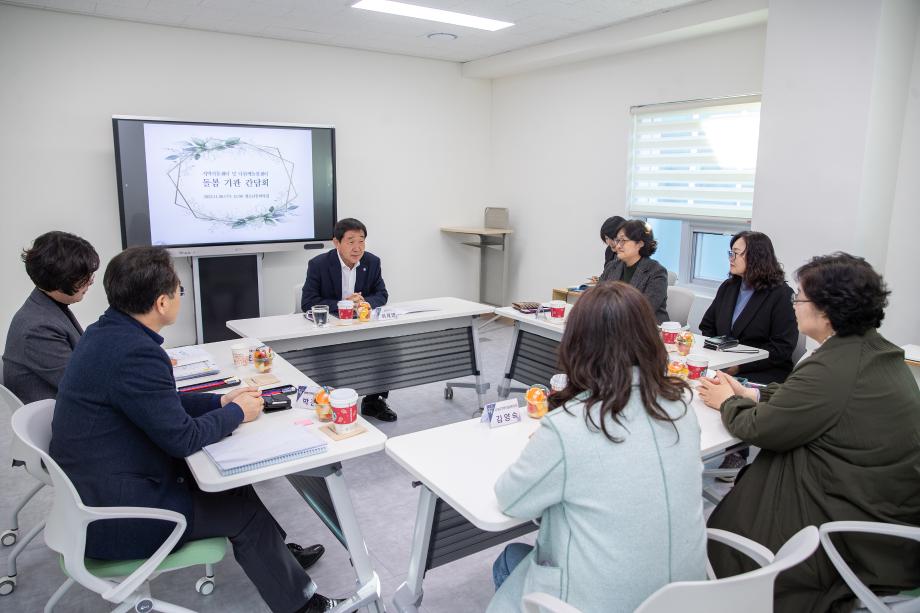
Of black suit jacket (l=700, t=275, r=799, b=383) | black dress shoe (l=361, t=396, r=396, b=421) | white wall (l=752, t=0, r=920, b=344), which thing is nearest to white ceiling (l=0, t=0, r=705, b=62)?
white wall (l=752, t=0, r=920, b=344)

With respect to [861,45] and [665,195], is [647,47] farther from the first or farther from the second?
[861,45]

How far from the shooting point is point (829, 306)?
1.68m

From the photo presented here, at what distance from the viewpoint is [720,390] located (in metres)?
2.12

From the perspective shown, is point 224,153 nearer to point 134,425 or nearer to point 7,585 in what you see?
point 7,585

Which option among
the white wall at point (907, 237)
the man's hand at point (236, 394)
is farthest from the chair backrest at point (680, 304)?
the man's hand at point (236, 394)

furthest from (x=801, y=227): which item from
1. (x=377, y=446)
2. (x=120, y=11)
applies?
(x=120, y=11)

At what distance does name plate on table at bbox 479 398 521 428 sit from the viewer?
78.2 inches

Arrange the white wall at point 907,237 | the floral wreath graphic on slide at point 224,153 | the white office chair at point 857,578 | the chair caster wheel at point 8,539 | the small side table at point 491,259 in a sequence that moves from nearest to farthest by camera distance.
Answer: the white office chair at point 857,578
the chair caster wheel at point 8,539
the white wall at point 907,237
the floral wreath graphic on slide at point 224,153
the small side table at point 491,259

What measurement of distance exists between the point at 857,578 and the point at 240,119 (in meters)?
5.37

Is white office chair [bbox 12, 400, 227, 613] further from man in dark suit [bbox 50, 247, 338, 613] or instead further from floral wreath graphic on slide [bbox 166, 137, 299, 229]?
floral wreath graphic on slide [bbox 166, 137, 299, 229]

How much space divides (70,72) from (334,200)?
7.25ft

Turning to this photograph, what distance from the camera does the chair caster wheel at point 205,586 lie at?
2256mm

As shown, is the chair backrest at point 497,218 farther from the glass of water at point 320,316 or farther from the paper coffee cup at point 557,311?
the glass of water at point 320,316

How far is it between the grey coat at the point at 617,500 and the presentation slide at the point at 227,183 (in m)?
4.54
